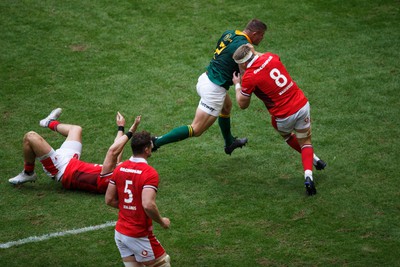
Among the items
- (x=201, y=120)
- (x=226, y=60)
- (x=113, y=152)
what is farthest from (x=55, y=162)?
(x=226, y=60)

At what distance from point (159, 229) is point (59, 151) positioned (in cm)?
200

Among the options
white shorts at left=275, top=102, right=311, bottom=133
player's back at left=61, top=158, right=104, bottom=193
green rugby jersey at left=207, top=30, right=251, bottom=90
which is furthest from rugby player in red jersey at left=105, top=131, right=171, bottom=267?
green rugby jersey at left=207, top=30, right=251, bottom=90

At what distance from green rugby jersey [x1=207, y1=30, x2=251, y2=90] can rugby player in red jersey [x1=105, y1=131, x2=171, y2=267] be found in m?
3.01

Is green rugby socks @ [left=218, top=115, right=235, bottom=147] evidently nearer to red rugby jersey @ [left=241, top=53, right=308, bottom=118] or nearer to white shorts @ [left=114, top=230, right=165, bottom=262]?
red rugby jersey @ [left=241, top=53, right=308, bottom=118]

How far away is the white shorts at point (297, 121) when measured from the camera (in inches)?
348

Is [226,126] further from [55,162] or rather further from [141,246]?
[141,246]

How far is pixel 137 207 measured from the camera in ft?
21.9

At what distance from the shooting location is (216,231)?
8.26m

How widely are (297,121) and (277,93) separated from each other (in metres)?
0.45

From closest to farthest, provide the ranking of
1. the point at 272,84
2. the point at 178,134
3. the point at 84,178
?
1. the point at 272,84
2. the point at 84,178
3. the point at 178,134

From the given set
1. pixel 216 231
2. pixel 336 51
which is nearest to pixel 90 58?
pixel 336 51

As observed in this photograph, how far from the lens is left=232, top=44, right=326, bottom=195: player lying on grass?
8.78 meters

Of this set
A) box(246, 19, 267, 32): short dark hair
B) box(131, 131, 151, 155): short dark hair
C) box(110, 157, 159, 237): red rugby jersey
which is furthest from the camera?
box(246, 19, 267, 32): short dark hair

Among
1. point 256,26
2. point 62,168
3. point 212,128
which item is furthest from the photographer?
point 212,128
